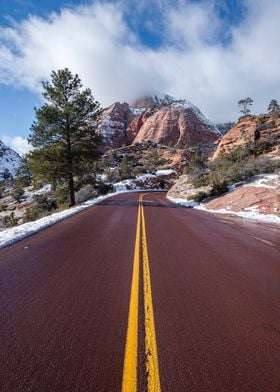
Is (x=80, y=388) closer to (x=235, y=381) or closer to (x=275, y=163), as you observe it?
(x=235, y=381)

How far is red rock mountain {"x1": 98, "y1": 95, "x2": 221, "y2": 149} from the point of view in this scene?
394 ft

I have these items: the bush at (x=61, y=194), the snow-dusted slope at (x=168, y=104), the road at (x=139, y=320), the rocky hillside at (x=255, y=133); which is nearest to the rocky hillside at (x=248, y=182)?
the rocky hillside at (x=255, y=133)

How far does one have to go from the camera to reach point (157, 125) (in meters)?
124

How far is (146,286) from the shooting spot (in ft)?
13.7

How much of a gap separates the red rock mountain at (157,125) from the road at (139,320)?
110011mm

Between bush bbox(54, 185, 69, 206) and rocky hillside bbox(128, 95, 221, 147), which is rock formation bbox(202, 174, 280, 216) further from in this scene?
rocky hillside bbox(128, 95, 221, 147)

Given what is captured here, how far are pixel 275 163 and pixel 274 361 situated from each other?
17146 mm

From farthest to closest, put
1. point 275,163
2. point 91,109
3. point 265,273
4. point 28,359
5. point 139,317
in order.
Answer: point 91,109 < point 275,163 < point 265,273 < point 139,317 < point 28,359

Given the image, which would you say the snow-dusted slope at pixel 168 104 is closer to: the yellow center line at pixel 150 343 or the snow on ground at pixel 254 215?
the snow on ground at pixel 254 215

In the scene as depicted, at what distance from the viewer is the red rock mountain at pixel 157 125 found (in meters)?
120

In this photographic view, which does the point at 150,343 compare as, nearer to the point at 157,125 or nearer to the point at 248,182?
the point at 248,182

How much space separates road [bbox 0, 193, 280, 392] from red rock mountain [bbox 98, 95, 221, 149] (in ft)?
361

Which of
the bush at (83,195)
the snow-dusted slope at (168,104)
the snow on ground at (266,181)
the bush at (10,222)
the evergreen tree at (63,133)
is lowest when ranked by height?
the bush at (10,222)

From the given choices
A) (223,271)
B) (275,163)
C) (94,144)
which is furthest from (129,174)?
(223,271)
